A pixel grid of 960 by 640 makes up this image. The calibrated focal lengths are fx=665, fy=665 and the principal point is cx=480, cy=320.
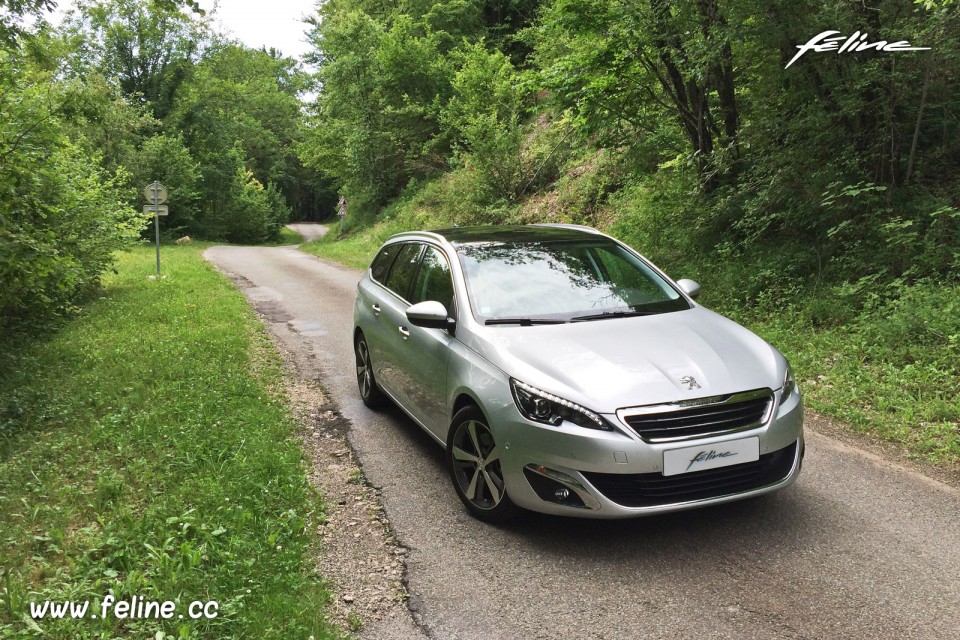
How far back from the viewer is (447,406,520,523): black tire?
370 centimetres

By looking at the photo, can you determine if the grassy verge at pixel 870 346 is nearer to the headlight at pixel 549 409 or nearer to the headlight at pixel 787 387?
the headlight at pixel 787 387

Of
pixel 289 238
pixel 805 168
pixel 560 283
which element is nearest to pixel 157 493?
pixel 560 283

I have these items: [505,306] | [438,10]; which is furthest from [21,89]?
[438,10]

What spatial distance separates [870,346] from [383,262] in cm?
485

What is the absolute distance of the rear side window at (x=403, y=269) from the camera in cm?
542

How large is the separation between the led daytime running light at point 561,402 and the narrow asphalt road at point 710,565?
0.75 metres

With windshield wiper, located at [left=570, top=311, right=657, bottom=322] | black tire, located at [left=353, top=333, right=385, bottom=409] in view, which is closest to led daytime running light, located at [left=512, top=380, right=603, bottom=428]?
windshield wiper, located at [left=570, top=311, right=657, bottom=322]

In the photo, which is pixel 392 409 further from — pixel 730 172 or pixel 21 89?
pixel 730 172

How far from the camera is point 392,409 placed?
6.18 m

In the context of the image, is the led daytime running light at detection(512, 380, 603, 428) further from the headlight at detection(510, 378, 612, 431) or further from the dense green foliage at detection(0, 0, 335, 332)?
the dense green foliage at detection(0, 0, 335, 332)

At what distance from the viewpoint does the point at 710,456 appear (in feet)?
10.7

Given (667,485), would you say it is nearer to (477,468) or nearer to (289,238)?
(477,468)

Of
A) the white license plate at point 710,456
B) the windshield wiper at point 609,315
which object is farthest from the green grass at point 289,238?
the white license plate at point 710,456

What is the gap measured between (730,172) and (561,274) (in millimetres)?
6821
